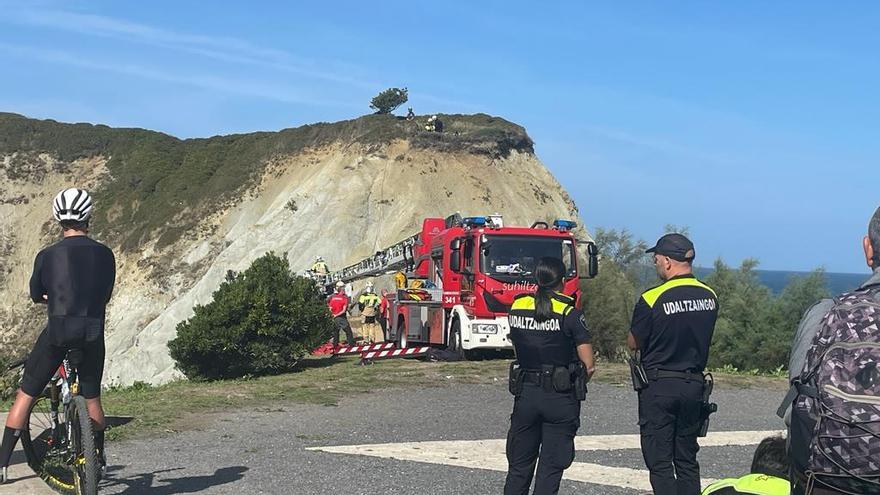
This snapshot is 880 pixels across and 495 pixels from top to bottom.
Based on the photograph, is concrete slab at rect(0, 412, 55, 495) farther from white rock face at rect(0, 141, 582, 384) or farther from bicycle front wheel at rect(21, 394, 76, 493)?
white rock face at rect(0, 141, 582, 384)

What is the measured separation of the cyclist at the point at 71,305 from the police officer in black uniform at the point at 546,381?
2698 millimetres

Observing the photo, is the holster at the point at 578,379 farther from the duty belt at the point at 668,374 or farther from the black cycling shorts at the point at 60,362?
the black cycling shorts at the point at 60,362

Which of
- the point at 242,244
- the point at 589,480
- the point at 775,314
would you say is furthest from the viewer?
the point at 242,244

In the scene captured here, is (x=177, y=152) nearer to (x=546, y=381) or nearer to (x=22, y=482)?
(x=22, y=482)

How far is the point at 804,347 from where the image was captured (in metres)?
3.89

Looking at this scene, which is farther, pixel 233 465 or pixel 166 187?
pixel 166 187

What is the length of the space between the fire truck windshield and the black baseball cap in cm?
1246

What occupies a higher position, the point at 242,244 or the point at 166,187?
the point at 166,187

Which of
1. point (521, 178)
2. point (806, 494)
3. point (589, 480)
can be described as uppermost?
point (521, 178)

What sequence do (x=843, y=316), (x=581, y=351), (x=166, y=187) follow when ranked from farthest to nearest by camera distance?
(x=166, y=187)
(x=581, y=351)
(x=843, y=316)

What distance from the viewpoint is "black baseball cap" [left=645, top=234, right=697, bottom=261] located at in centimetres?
683

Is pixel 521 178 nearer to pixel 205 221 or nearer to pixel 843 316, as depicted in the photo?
pixel 205 221

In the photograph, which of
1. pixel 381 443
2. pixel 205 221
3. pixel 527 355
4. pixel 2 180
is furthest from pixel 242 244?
pixel 527 355

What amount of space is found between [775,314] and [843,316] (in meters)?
29.3
